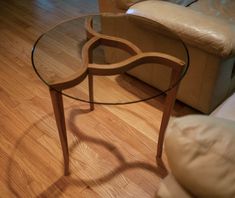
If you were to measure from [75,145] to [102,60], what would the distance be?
491 millimetres

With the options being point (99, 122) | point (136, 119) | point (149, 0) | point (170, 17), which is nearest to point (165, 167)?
point (136, 119)

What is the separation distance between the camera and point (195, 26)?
1297 mm

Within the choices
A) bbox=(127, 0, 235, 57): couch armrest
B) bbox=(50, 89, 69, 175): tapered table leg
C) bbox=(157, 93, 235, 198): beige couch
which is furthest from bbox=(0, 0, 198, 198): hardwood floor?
bbox=(157, 93, 235, 198): beige couch

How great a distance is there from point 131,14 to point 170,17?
0.20 m

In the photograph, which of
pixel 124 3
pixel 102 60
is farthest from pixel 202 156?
pixel 124 3

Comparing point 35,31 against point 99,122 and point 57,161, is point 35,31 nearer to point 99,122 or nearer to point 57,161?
point 99,122

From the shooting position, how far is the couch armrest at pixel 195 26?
124 centimetres

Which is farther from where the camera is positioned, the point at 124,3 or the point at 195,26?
the point at 124,3

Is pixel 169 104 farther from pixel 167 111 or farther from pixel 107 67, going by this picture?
pixel 107 67

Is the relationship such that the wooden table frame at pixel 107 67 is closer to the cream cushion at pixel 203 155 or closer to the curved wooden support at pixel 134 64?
the curved wooden support at pixel 134 64

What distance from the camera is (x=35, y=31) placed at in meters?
2.47

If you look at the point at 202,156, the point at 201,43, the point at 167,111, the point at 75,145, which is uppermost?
the point at 202,156

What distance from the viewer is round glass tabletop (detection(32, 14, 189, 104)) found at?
1.09m

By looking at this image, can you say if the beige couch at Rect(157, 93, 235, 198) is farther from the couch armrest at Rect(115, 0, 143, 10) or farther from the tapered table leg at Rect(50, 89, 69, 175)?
the couch armrest at Rect(115, 0, 143, 10)
